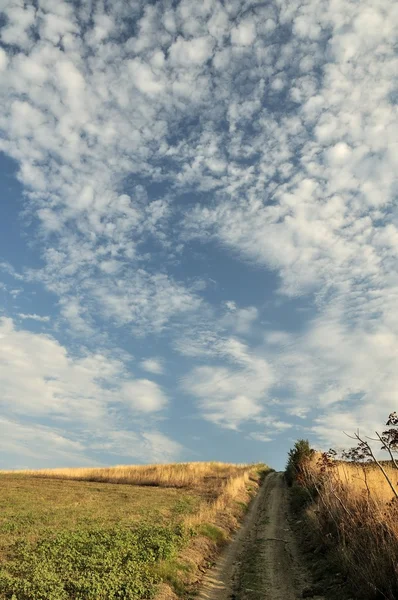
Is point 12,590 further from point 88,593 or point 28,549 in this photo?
point 28,549

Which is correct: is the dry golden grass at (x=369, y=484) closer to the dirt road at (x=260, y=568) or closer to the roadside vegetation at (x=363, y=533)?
the roadside vegetation at (x=363, y=533)

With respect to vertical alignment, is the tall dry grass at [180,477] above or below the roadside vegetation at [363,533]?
above

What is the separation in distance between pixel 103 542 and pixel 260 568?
18.3 ft

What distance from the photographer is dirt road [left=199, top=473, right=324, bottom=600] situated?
12.4m

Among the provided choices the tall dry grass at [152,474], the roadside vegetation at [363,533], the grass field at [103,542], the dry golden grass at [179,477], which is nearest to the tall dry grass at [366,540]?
the roadside vegetation at [363,533]

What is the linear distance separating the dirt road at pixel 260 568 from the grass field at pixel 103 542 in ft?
2.29

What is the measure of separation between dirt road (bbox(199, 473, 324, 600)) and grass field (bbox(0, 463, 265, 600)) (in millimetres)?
698

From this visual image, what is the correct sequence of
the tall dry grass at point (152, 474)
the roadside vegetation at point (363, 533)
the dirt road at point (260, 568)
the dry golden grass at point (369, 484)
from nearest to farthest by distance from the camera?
1. the roadside vegetation at point (363, 533)
2. the dirt road at point (260, 568)
3. the dry golden grass at point (369, 484)
4. the tall dry grass at point (152, 474)

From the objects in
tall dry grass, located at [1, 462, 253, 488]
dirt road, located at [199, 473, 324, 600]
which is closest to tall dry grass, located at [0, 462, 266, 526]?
tall dry grass, located at [1, 462, 253, 488]

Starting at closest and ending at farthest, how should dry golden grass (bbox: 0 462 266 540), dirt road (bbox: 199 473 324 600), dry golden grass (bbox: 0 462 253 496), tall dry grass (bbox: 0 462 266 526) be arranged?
dirt road (bbox: 199 473 324 600) → dry golden grass (bbox: 0 462 266 540) → tall dry grass (bbox: 0 462 266 526) → dry golden grass (bbox: 0 462 253 496)

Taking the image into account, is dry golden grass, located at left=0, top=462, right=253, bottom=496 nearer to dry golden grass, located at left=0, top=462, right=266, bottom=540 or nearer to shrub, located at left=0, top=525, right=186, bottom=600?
dry golden grass, located at left=0, top=462, right=266, bottom=540

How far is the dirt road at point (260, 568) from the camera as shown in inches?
487

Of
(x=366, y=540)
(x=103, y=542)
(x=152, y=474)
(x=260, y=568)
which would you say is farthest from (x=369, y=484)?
(x=152, y=474)

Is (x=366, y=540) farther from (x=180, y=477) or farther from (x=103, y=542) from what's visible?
(x=180, y=477)
